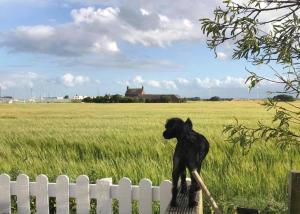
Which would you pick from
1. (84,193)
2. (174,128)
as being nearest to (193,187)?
(174,128)

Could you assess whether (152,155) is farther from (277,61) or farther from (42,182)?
(277,61)

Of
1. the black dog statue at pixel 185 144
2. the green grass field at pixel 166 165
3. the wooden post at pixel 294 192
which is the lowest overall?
the green grass field at pixel 166 165

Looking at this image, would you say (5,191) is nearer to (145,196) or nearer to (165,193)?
(145,196)

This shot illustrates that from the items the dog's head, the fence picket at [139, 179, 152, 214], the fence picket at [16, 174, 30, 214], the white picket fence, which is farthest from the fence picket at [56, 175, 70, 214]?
the dog's head

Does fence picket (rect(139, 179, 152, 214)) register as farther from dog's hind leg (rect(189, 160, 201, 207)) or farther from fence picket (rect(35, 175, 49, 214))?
dog's hind leg (rect(189, 160, 201, 207))

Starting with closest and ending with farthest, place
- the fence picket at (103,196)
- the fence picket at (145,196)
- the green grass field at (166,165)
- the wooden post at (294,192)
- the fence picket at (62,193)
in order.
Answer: the wooden post at (294,192) → the fence picket at (145,196) → the fence picket at (103,196) → the fence picket at (62,193) → the green grass field at (166,165)

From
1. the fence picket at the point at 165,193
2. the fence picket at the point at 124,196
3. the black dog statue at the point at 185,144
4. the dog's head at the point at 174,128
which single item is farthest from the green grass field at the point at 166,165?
the dog's head at the point at 174,128

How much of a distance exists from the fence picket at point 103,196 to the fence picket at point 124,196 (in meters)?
0.13

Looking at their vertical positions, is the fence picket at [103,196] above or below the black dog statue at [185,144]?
below

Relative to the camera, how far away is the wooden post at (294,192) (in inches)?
135

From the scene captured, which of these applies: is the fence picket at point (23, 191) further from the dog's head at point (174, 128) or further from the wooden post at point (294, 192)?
the wooden post at point (294, 192)

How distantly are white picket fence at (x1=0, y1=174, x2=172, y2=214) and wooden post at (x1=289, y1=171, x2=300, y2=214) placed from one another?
150 centimetres

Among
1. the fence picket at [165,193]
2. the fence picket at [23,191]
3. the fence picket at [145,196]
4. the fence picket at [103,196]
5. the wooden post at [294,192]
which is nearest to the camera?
the wooden post at [294,192]

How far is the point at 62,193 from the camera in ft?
17.5
